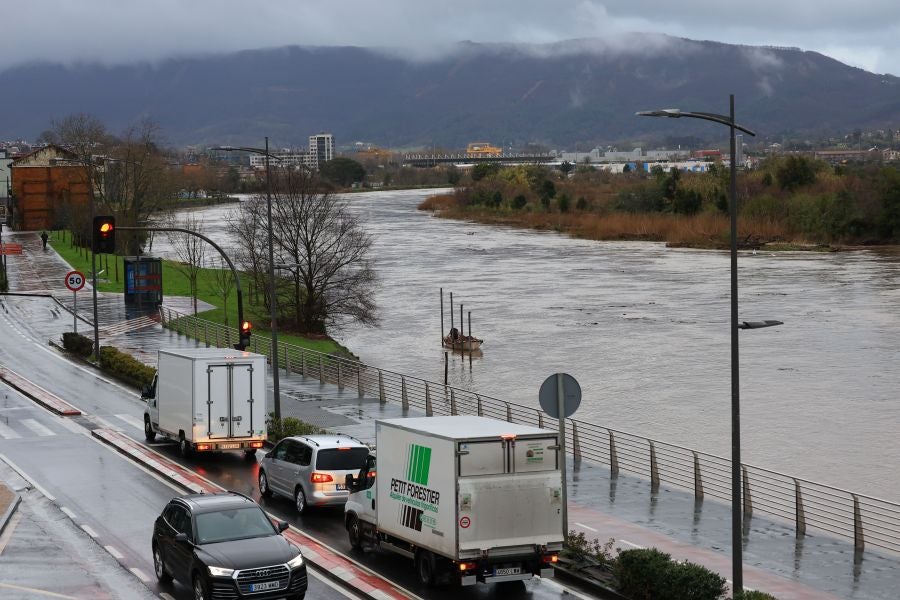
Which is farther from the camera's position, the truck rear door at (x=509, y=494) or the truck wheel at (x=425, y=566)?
the truck wheel at (x=425, y=566)

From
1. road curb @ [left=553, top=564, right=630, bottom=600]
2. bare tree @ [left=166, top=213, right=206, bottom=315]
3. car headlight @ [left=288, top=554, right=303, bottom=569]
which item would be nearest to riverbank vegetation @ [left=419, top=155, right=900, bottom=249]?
bare tree @ [left=166, top=213, right=206, bottom=315]

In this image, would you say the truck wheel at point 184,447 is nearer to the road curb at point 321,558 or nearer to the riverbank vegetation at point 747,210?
the road curb at point 321,558

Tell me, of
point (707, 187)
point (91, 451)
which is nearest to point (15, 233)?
point (707, 187)

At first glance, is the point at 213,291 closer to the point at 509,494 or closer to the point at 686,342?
the point at 686,342

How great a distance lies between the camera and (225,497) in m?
18.6

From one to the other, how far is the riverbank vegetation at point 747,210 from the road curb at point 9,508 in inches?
3990

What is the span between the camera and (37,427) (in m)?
36.3

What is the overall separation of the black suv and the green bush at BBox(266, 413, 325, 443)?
1163cm

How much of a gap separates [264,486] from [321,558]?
5.74m

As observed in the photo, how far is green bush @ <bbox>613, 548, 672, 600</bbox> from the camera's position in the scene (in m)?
16.9

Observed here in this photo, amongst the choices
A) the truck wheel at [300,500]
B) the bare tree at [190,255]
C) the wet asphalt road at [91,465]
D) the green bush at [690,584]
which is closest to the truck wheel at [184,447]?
the wet asphalt road at [91,465]

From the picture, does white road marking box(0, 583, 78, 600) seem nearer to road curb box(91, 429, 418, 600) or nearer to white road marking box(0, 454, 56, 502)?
road curb box(91, 429, 418, 600)

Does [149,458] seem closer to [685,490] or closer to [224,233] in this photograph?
[685,490]

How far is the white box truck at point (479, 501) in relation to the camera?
17.5 meters
